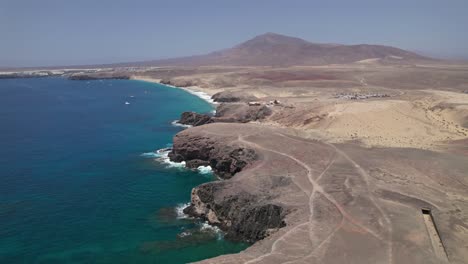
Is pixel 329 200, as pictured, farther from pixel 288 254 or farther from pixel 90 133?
pixel 90 133

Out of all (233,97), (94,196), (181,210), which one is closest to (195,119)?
(233,97)

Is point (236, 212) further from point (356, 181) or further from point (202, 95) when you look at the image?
point (202, 95)

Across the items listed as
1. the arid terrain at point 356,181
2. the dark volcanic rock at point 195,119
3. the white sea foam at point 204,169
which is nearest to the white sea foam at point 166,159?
the white sea foam at point 204,169

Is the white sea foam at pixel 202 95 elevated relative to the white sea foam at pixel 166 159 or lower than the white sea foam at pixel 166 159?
elevated

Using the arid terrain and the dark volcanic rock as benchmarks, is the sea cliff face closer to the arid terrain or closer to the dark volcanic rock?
the arid terrain

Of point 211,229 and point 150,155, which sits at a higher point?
point 150,155

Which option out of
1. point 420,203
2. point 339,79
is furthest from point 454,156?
point 339,79

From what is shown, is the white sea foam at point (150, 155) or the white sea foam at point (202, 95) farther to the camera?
→ the white sea foam at point (202, 95)

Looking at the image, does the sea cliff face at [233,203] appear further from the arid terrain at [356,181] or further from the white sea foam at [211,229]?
the white sea foam at [211,229]
